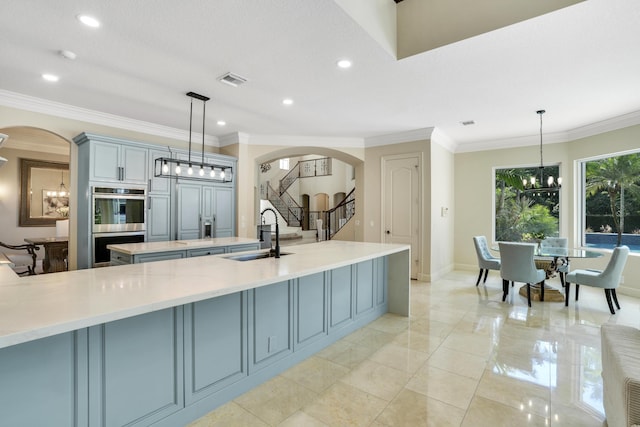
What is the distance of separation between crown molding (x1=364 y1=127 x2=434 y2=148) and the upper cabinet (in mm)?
4168

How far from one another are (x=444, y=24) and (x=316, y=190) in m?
12.3

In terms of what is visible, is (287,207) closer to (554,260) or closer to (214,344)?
(554,260)

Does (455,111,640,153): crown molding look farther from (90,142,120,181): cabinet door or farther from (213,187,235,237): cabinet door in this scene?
(90,142,120,181): cabinet door

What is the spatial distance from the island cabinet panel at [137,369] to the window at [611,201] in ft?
22.6

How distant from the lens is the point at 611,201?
17.9ft

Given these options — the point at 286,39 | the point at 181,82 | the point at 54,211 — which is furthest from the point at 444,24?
the point at 54,211

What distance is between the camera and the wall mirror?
22.3 feet

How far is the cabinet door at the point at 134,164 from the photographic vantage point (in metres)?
4.74

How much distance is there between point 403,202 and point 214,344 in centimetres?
484

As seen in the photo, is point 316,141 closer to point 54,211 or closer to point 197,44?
→ point 197,44

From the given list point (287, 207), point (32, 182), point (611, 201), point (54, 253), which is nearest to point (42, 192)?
point (32, 182)

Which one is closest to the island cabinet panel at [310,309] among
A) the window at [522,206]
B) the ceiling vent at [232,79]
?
the ceiling vent at [232,79]

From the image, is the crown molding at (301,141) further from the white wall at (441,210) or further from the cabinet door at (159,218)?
the cabinet door at (159,218)

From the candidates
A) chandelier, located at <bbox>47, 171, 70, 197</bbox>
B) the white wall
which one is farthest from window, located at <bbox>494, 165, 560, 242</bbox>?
chandelier, located at <bbox>47, 171, 70, 197</bbox>
